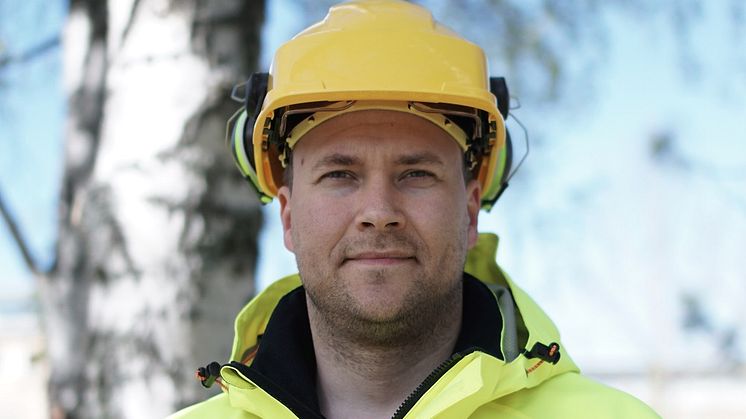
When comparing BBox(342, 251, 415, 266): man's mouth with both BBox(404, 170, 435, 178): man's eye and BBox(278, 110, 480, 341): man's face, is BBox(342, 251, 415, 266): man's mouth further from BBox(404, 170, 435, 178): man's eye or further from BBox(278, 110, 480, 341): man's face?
BBox(404, 170, 435, 178): man's eye

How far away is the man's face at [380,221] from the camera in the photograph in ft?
7.13

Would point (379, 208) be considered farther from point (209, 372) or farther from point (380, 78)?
point (209, 372)

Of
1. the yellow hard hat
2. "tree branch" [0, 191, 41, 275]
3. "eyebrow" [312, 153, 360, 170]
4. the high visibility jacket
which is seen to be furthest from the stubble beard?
Answer: "tree branch" [0, 191, 41, 275]

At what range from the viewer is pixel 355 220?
7.23 feet

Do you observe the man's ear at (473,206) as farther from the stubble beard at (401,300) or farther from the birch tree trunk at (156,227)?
the birch tree trunk at (156,227)

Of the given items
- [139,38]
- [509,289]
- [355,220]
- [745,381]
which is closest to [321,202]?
[355,220]

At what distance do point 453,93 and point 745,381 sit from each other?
16.1m

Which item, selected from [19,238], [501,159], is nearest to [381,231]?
[501,159]

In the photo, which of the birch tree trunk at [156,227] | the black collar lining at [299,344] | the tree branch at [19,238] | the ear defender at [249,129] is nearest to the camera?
the black collar lining at [299,344]

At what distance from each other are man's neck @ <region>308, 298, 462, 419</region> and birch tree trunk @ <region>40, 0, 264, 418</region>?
895mm

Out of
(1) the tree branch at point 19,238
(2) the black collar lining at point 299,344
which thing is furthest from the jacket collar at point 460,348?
(1) the tree branch at point 19,238

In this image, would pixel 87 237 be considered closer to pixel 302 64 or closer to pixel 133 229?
pixel 133 229

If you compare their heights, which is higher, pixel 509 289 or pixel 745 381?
pixel 745 381

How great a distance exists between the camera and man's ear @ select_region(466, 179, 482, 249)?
2.51m
